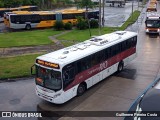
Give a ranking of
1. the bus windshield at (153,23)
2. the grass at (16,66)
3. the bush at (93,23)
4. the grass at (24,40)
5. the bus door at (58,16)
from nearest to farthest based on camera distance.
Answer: the grass at (16,66) → the grass at (24,40) → the bus windshield at (153,23) → the bush at (93,23) → the bus door at (58,16)

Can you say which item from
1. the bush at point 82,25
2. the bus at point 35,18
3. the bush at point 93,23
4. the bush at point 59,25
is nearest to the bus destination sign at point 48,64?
the bush at point 59,25

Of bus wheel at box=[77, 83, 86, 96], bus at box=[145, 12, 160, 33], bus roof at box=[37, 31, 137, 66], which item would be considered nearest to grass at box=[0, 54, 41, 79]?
bus roof at box=[37, 31, 137, 66]

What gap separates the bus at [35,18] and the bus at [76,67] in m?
24.8

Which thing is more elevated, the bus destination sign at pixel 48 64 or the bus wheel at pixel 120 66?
the bus destination sign at pixel 48 64

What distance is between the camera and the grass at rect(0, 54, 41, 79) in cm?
2102

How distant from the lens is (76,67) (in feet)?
52.5

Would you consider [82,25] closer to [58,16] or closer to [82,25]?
[82,25]

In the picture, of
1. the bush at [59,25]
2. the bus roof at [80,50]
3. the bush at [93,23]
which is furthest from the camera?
the bush at [93,23]

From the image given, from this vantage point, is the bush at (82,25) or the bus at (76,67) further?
the bush at (82,25)

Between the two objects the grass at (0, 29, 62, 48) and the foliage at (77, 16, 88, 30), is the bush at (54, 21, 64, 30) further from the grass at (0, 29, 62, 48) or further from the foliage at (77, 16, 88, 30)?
the grass at (0, 29, 62, 48)

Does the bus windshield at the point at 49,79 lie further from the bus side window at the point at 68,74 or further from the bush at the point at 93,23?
the bush at the point at 93,23

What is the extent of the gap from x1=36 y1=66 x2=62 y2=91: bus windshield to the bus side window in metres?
0.36

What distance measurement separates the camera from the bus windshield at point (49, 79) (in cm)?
1484

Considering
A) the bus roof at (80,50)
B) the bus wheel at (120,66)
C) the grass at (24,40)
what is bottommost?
the bus wheel at (120,66)
